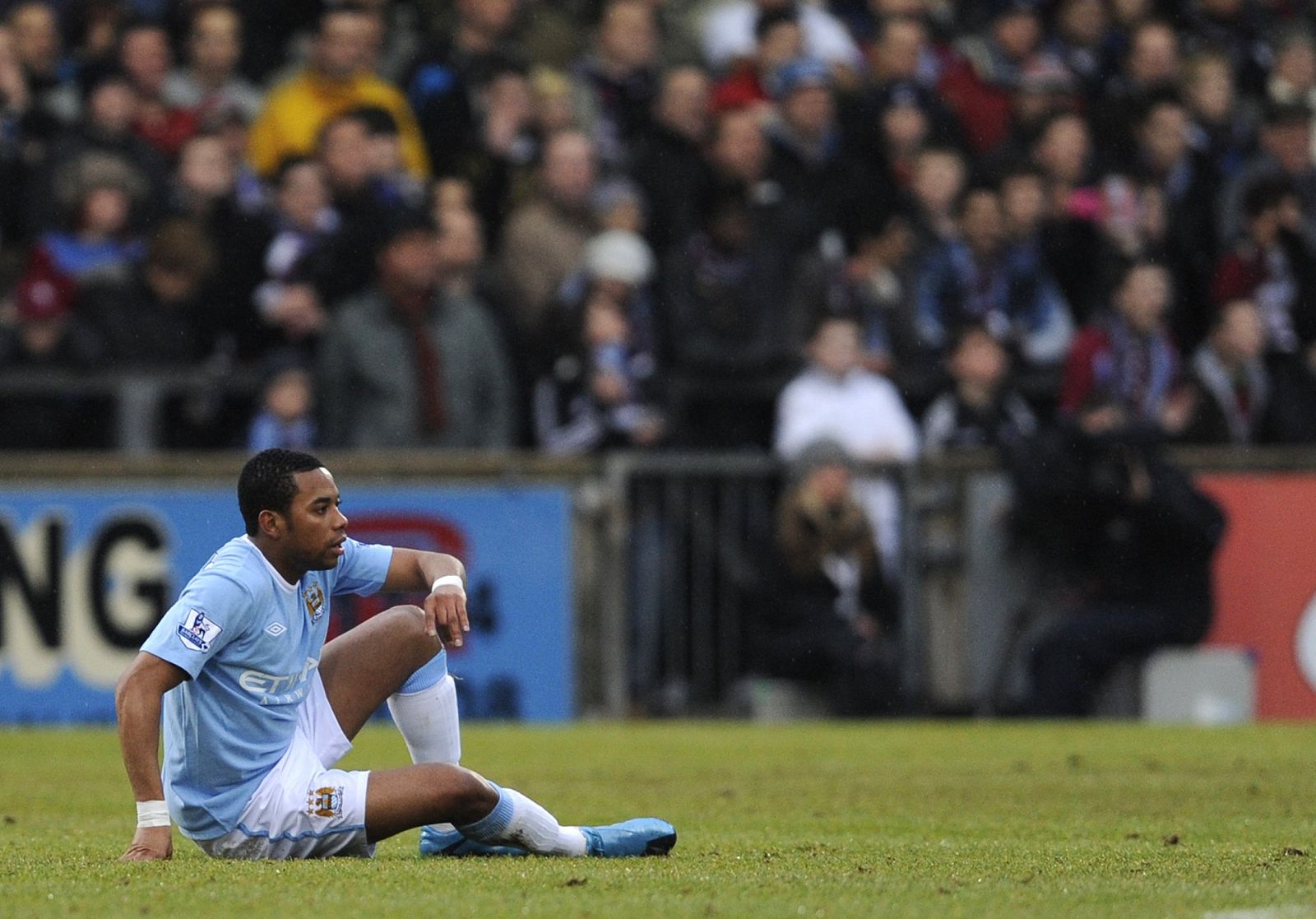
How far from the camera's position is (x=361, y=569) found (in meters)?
7.54

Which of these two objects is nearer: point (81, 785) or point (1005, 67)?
point (81, 785)

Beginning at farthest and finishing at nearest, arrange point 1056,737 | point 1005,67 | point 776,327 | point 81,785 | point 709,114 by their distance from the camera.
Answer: point 1005,67 → point 709,114 → point 776,327 → point 1056,737 → point 81,785

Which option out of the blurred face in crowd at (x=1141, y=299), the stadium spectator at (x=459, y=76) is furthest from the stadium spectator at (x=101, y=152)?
the blurred face in crowd at (x=1141, y=299)

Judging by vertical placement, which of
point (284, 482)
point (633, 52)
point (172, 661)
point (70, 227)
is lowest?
point (172, 661)

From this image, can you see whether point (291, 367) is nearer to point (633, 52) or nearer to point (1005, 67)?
point (633, 52)

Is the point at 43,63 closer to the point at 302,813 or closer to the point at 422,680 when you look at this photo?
the point at 422,680

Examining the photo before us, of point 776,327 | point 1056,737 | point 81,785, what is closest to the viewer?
point 81,785

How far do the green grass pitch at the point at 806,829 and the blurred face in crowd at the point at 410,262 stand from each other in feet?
8.65

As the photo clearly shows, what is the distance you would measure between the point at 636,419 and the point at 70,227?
360 centimetres

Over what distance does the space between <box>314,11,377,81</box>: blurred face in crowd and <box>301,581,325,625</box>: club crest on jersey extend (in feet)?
29.6

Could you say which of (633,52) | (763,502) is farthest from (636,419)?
(633,52)

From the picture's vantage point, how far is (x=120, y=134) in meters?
15.3

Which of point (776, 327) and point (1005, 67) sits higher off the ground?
point (1005, 67)

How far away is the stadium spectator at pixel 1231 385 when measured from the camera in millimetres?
15695
